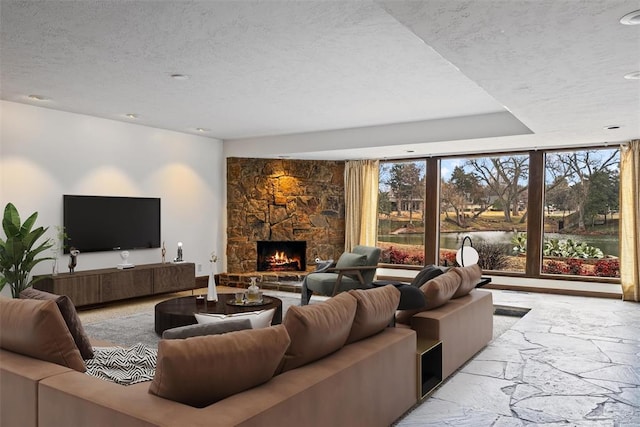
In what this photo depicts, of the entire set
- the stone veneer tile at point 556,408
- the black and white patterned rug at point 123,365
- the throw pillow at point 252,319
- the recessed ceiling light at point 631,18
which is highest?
the recessed ceiling light at point 631,18

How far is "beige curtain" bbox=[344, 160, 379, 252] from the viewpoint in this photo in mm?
9422

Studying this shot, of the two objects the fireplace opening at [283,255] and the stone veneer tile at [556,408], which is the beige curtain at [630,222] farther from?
the fireplace opening at [283,255]

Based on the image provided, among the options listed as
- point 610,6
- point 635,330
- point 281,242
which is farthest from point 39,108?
point 635,330

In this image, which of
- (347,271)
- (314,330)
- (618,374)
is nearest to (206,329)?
(314,330)

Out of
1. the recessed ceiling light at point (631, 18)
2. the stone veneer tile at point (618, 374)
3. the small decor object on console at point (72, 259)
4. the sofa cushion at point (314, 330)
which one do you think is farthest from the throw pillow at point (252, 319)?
the small decor object on console at point (72, 259)

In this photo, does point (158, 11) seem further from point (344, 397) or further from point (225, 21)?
point (344, 397)

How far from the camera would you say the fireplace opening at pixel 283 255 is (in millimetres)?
9260

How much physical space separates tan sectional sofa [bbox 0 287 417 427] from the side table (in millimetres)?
349

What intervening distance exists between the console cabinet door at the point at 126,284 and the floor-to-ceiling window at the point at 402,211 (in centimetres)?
451

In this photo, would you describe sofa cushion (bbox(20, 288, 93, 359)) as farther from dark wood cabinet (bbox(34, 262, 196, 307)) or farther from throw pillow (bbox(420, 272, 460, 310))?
dark wood cabinet (bbox(34, 262, 196, 307))

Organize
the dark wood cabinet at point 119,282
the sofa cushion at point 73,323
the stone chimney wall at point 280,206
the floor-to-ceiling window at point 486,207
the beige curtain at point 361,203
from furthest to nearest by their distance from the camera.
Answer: the beige curtain at point 361,203 < the stone chimney wall at point 280,206 < the floor-to-ceiling window at point 486,207 < the dark wood cabinet at point 119,282 < the sofa cushion at point 73,323

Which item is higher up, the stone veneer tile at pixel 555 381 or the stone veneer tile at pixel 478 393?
the stone veneer tile at pixel 478 393

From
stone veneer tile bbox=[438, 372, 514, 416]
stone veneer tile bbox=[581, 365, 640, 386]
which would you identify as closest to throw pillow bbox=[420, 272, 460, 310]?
stone veneer tile bbox=[438, 372, 514, 416]

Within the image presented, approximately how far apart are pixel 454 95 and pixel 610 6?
120 inches
